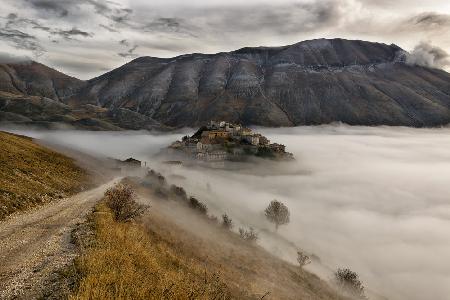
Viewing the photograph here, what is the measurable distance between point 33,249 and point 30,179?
40.5m

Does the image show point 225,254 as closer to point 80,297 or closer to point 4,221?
point 4,221

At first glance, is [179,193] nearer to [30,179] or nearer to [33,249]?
[30,179]

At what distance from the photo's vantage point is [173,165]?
192 metres

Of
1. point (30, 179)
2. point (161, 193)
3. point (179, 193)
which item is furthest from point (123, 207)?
point (179, 193)

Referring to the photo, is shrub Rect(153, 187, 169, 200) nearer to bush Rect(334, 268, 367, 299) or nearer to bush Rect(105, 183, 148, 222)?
bush Rect(334, 268, 367, 299)

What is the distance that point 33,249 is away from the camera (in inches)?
1105

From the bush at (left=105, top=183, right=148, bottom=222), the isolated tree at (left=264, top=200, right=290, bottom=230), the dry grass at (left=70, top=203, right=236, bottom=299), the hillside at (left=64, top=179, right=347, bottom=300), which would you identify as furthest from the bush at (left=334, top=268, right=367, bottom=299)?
the dry grass at (left=70, top=203, right=236, bottom=299)

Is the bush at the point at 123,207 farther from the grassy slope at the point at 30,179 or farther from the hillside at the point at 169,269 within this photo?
the grassy slope at the point at 30,179

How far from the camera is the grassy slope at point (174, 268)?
15.9 metres

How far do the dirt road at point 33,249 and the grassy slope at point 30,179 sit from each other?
433cm

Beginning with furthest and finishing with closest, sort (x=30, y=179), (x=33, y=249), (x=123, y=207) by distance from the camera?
(x=30, y=179) < (x=123, y=207) < (x=33, y=249)

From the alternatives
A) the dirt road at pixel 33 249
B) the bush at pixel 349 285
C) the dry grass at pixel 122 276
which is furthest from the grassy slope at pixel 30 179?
the bush at pixel 349 285

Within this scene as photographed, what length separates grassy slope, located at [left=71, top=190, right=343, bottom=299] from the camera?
52.1 ft

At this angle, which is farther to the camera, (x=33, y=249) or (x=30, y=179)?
(x=30, y=179)
